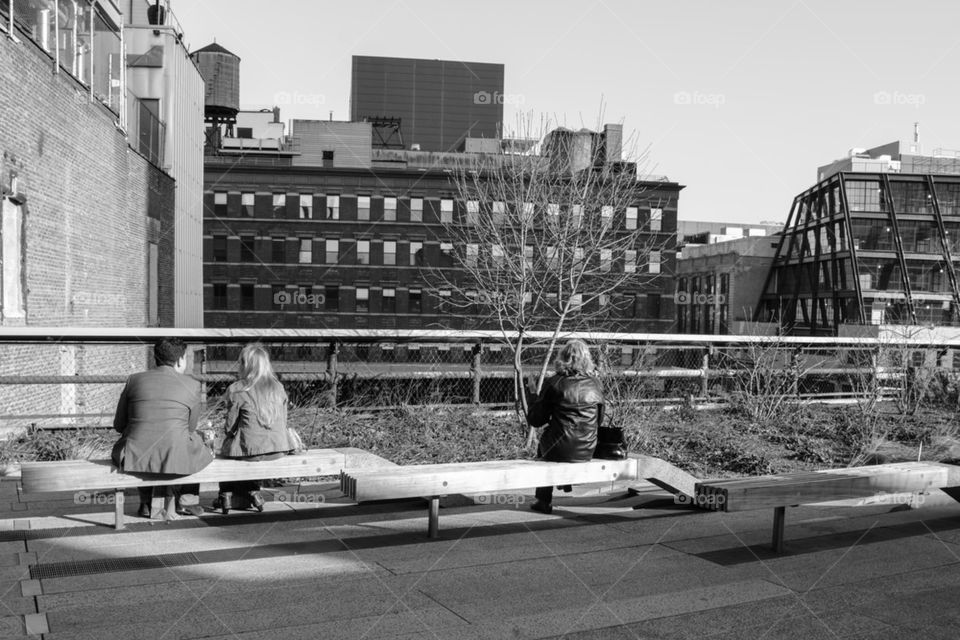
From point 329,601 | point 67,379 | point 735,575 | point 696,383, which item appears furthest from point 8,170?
point 735,575

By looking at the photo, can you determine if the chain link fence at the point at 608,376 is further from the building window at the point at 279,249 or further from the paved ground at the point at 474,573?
the building window at the point at 279,249

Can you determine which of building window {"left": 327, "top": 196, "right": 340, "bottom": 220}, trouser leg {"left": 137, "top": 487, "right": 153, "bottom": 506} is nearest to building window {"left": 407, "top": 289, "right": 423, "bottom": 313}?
building window {"left": 327, "top": 196, "right": 340, "bottom": 220}

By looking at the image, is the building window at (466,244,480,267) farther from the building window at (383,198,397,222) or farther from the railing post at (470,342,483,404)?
the building window at (383,198,397,222)

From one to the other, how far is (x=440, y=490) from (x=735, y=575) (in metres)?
2.20

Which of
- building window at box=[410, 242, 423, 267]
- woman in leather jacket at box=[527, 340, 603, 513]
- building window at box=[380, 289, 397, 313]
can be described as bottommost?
woman in leather jacket at box=[527, 340, 603, 513]

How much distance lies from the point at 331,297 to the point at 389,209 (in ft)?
24.7

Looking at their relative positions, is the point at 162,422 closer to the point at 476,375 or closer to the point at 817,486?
the point at 817,486

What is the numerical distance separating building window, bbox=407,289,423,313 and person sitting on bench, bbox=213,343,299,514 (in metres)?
57.2

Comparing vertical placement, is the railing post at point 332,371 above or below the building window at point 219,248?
below

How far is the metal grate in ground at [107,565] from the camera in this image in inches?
A: 238

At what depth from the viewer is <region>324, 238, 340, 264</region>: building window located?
64.7m

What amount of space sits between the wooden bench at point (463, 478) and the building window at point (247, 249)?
2326 inches

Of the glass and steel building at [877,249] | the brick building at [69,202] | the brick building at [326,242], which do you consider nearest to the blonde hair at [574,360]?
the brick building at [69,202]

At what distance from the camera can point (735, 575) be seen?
20.9 ft
